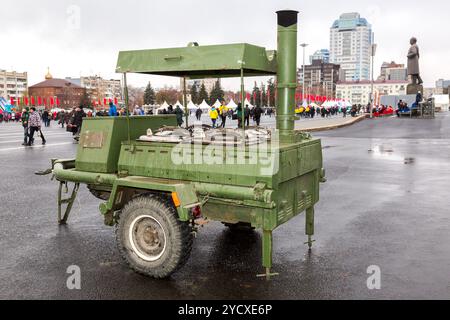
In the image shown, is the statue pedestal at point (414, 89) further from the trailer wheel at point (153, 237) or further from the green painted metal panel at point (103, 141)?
the trailer wheel at point (153, 237)

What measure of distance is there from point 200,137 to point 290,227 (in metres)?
2.72

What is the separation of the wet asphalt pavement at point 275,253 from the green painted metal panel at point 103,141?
119cm

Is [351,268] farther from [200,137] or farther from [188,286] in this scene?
[200,137]

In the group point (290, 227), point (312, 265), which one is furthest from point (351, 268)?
point (290, 227)

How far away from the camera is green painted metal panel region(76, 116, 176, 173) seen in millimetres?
5852

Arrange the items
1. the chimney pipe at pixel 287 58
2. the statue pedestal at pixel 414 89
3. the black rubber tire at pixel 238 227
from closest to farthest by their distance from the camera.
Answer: the chimney pipe at pixel 287 58 → the black rubber tire at pixel 238 227 → the statue pedestal at pixel 414 89

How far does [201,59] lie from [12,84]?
209 meters

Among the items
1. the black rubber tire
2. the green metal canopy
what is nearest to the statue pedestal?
the black rubber tire

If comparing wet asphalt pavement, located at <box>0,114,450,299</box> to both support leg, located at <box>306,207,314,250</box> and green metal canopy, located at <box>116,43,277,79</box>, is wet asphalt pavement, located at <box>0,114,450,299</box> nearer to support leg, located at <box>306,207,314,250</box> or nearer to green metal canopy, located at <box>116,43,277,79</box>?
support leg, located at <box>306,207,314,250</box>

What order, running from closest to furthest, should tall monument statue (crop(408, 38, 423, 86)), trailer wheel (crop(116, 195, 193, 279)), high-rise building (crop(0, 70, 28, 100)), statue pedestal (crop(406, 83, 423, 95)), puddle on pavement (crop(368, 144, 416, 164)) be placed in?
trailer wheel (crop(116, 195, 193, 279)), puddle on pavement (crop(368, 144, 416, 164)), tall monument statue (crop(408, 38, 423, 86)), statue pedestal (crop(406, 83, 423, 95)), high-rise building (crop(0, 70, 28, 100))

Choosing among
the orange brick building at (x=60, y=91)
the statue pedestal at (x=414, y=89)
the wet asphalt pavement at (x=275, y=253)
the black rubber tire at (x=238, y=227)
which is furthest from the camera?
the orange brick building at (x=60, y=91)

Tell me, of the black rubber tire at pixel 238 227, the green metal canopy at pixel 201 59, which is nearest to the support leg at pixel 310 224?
the black rubber tire at pixel 238 227

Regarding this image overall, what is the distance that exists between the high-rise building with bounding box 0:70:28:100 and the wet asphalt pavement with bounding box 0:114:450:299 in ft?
632

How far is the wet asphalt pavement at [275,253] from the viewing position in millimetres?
4727
